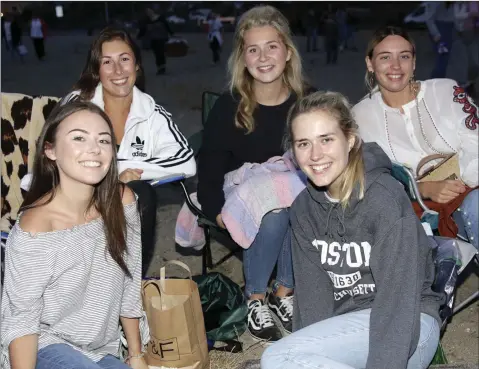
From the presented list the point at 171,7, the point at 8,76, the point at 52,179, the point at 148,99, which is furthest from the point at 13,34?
the point at 52,179

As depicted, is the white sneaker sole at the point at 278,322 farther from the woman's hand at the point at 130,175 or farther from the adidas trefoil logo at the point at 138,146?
the adidas trefoil logo at the point at 138,146

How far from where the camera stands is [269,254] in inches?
149

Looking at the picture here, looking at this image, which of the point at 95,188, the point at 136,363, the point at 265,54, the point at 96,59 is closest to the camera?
the point at 95,188

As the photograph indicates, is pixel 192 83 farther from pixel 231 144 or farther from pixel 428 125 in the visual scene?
pixel 428 125

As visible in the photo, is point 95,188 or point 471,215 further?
point 471,215

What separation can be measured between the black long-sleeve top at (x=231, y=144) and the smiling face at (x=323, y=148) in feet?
3.91

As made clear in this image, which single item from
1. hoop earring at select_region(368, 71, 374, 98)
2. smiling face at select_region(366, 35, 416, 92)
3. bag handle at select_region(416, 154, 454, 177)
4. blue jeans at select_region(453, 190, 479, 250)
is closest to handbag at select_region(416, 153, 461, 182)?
bag handle at select_region(416, 154, 454, 177)

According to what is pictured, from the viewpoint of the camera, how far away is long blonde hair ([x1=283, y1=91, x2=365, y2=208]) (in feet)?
8.90

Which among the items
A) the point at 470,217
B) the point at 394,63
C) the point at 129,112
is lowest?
the point at 470,217

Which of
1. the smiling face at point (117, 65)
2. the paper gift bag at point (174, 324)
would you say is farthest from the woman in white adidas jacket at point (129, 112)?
the paper gift bag at point (174, 324)

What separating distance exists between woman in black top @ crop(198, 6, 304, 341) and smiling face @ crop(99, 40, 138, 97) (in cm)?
51

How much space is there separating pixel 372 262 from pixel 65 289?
43.2 inches

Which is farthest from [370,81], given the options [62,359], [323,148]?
[62,359]

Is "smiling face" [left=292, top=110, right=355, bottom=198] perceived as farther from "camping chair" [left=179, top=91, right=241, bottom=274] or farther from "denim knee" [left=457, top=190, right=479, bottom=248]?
"camping chair" [left=179, top=91, right=241, bottom=274]
